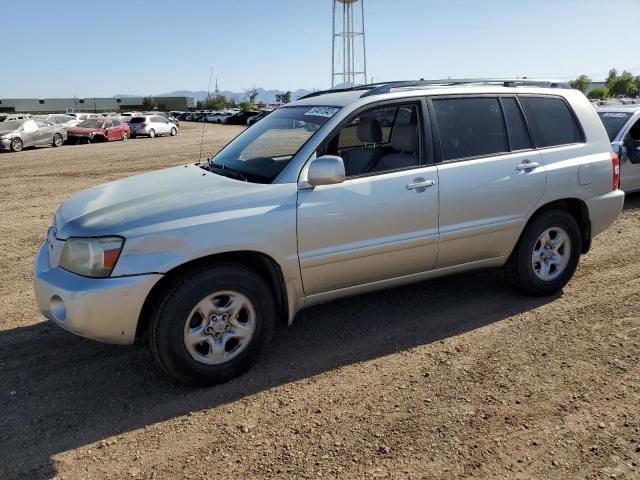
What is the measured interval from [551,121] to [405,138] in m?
1.47

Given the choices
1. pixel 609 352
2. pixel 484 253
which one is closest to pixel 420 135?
pixel 484 253

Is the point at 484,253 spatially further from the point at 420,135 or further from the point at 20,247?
the point at 20,247

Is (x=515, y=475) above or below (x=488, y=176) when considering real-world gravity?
below

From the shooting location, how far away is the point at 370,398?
3418mm

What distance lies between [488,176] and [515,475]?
2408mm

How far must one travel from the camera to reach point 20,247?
704 centimetres

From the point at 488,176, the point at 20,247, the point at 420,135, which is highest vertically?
the point at 420,135

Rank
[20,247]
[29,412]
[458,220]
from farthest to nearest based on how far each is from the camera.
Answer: [20,247] < [458,220] < [29,412]

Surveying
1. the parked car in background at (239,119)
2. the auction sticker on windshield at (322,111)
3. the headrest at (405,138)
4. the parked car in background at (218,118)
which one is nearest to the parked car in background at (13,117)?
the parked car in background at (239,119)

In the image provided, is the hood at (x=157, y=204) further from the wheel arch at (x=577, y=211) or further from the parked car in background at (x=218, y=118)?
the parked car in background at (x=218, y=118)

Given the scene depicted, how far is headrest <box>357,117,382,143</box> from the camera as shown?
4438 millimetres

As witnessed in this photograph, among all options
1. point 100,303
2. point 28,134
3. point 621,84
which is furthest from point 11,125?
point 621,84

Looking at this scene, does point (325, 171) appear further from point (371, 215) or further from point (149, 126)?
point (149, 126)

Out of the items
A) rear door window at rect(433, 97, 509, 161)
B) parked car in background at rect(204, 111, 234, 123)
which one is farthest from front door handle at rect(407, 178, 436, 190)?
parked car in background at rect(204, 111, 234, 123)
